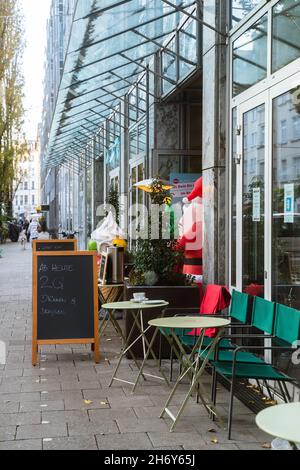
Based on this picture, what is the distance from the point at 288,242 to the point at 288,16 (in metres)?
1.99

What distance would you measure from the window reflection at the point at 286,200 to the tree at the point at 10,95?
2134cm

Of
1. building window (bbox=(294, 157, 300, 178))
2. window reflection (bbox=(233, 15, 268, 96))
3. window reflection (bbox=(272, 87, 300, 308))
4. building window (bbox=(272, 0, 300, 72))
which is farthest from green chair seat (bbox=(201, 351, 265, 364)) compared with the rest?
window reflection (bbox=(233, 15, 268, 96))

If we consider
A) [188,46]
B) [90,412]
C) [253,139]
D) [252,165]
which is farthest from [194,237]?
[90,412]

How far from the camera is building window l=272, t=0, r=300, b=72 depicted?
224 inches

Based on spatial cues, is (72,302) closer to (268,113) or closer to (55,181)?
(268,113)

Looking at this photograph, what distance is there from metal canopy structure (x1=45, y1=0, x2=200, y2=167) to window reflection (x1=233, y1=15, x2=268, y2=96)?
107 cm

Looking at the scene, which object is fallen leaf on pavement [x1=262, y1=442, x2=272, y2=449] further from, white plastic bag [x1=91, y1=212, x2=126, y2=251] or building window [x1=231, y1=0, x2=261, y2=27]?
white plastic bag [x1=91, y1=212, x2=126, y2=251]

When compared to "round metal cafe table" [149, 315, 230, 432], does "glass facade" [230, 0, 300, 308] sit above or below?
above

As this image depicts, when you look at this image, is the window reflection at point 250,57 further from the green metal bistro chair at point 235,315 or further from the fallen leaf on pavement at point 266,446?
the fallen leaf on pavement at point 266,446

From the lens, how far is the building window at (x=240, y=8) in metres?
7.06

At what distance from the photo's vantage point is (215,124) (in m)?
7.90

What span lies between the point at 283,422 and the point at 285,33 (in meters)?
4.15

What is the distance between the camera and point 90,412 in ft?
17.6
